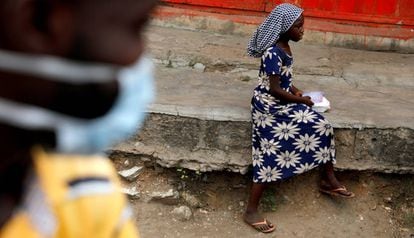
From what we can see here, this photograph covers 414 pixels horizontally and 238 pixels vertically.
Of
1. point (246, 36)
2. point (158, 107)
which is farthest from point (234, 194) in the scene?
point (246, 36)

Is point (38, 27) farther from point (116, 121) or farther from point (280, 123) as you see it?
point (280, 123)

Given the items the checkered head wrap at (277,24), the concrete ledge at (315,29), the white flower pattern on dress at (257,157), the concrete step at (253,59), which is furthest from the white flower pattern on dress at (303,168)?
the concrete ledge at (315,29)

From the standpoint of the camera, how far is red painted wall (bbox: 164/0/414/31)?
668cm

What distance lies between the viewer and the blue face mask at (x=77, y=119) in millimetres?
807

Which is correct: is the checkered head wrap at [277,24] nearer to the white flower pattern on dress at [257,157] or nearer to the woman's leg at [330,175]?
the white flower pattern on dress at [257,157]

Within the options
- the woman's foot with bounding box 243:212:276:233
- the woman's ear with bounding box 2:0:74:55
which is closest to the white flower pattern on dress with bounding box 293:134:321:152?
the woman's foot with bounding box 243:212:276:233

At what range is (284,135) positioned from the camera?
4.48 metres

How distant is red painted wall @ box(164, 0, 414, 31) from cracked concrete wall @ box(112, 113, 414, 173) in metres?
2.24

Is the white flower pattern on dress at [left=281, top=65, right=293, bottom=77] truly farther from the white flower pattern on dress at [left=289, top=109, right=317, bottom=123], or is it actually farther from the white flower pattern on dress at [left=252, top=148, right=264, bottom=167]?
the white flower pattern on dress at [left=252, top=148, right=264, bottom=167]

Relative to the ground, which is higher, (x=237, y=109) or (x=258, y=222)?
(x=237, y=109)

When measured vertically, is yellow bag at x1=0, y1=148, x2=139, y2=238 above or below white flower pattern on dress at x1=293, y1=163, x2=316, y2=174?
above

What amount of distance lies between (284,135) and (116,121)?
365 centimetres

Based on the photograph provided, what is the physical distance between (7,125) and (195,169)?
3.78 meters

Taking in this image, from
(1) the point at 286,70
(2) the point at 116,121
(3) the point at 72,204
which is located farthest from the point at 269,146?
(2) the point at 116,121
